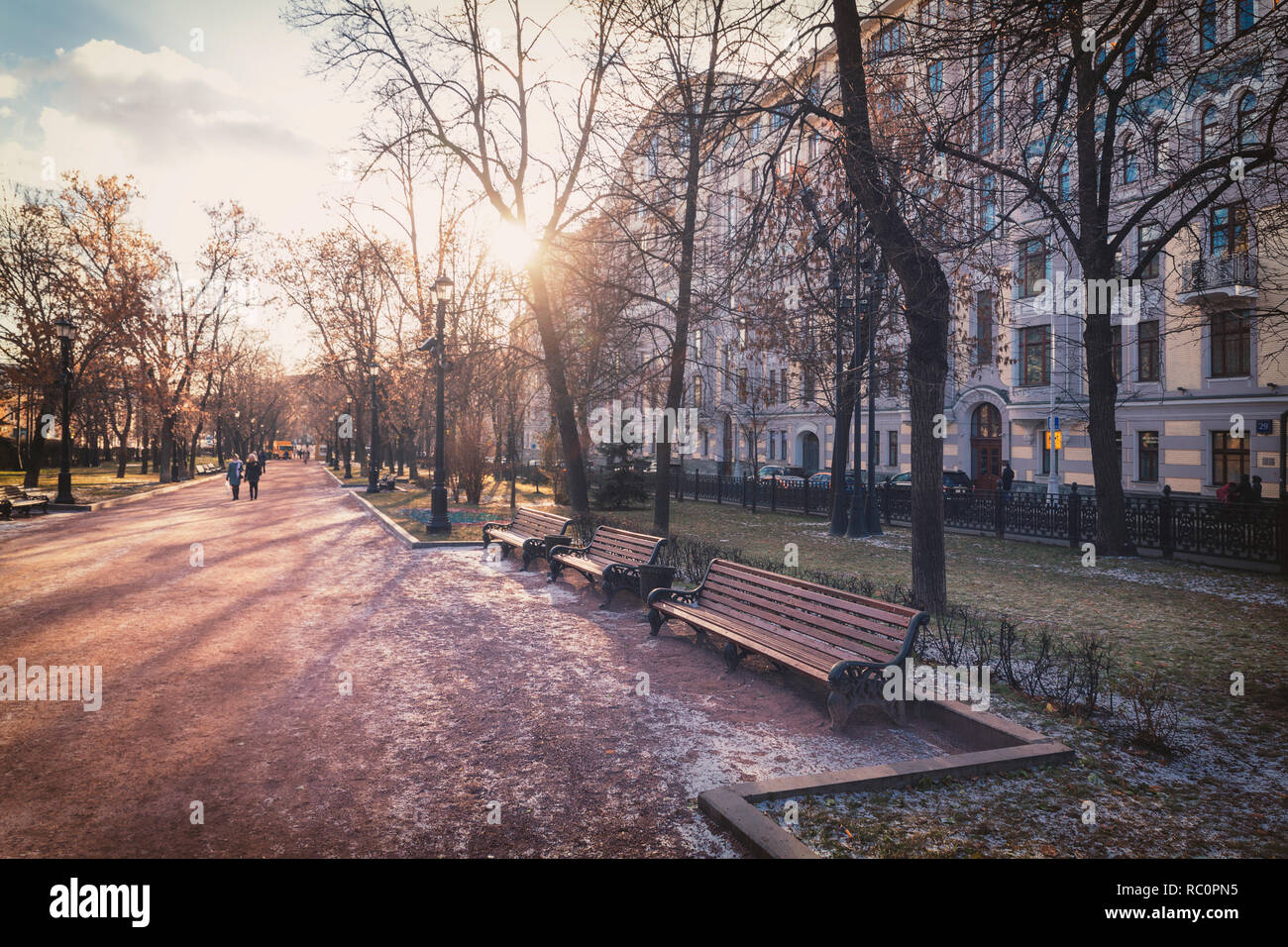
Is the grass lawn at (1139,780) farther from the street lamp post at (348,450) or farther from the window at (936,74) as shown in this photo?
the street lamp post at (348,450)

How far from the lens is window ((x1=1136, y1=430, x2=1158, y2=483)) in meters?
31.6

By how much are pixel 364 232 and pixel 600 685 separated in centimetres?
3604

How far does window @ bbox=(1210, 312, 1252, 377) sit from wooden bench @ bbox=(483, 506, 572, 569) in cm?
2698

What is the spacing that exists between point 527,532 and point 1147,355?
29493 mm

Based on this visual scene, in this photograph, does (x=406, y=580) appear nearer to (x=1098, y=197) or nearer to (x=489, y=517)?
(x=489, y=517)

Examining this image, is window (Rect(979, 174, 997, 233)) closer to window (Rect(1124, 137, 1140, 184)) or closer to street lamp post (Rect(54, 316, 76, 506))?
window (Rect(1124, 137, 1140, 184))

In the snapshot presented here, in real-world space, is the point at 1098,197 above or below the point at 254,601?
above

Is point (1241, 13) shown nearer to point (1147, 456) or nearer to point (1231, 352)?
point (1231, 352)

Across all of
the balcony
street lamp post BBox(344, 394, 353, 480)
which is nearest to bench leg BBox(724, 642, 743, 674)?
the balcony

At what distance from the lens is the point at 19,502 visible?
2061cm

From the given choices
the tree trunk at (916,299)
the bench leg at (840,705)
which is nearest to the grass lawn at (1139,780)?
the bench leg at (840,705)

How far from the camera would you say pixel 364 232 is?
37.4 metres
